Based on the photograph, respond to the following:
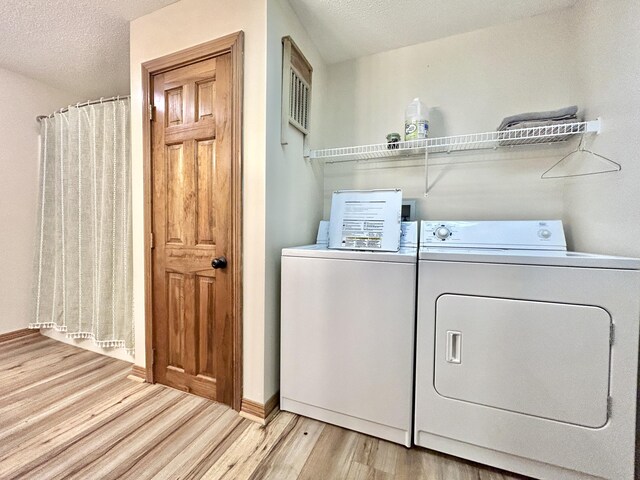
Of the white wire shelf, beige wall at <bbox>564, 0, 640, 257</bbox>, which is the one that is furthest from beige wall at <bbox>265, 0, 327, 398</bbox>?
beige wall at <bbox>564, 0, 640, 257</bbox>

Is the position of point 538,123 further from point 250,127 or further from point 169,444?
point 169,444

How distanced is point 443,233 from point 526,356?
26.3 inches

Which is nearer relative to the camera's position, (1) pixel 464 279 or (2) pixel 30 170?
(1) pixel 464 279

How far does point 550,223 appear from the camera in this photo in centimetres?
137

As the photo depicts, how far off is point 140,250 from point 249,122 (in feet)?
3.96

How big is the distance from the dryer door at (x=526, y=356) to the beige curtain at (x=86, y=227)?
2.23 m

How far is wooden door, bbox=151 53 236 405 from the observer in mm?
1503

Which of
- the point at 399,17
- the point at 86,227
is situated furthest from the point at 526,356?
the point at 86,227

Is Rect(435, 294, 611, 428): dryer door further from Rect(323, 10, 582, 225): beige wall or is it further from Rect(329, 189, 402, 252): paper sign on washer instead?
Rect(323, 10, 582, 225): beige wall

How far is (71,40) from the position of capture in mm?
1869

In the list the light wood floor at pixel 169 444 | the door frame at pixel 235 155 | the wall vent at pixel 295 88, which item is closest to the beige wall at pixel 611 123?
the light wood floor at pixel 169 444

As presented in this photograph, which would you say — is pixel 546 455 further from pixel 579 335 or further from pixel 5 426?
pixel 5 426

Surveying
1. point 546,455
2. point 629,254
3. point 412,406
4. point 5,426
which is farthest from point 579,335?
point 5,426

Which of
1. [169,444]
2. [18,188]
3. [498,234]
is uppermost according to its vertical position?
[18,188]
